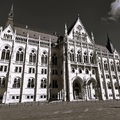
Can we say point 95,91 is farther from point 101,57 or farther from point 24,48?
point 24,48

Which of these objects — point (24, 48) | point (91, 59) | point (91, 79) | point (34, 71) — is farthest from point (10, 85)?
point (91, 59)

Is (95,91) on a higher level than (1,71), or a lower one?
lower

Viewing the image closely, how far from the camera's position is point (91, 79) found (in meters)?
42.6

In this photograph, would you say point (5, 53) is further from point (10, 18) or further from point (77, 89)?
point (77, 89)

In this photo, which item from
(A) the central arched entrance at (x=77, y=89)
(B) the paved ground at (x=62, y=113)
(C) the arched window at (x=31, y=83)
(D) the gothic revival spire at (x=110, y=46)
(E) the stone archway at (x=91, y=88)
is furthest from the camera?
(D) the gothic revival spire at (x=110, y=46)

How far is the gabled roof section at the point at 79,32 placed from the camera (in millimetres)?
46500

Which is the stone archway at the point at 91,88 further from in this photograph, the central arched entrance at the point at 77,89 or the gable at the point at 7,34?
the gable at the point at 7,34

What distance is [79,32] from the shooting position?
48.4m

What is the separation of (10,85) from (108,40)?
197 ft

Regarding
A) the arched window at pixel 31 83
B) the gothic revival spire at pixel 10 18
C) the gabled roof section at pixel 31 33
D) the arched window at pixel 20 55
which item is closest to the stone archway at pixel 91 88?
the arched window at pixel 31 83

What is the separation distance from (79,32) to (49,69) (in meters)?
21.0

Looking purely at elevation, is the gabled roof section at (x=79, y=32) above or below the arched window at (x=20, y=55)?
above

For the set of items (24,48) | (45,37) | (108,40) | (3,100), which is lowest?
(3,100)

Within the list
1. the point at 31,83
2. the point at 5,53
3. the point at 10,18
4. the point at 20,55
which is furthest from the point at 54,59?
the point at 10,18
